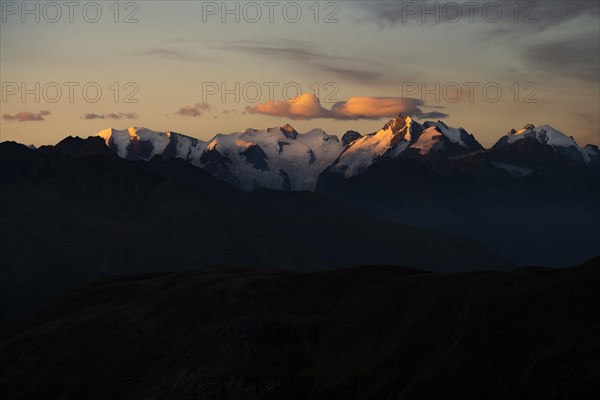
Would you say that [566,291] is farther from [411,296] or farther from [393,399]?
[411,296]

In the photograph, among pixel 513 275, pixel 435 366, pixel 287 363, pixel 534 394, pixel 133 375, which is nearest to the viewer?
pixel 534 394

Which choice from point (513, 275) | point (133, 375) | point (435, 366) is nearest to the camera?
point (435, 366)

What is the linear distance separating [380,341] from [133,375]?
5756cm

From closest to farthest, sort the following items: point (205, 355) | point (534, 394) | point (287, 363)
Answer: point (534, 394) → point (287, 363) → point (205, 355)

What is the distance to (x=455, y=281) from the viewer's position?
575 feet

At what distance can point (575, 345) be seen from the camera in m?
119

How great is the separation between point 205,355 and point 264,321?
12.9 meters

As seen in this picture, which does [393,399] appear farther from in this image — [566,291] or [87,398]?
[87,398]

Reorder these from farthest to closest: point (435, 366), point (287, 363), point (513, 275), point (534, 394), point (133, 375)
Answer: point (133, 375)
point (287, 363)
point (513, 275)
point (435, 366)
point (534, 394)

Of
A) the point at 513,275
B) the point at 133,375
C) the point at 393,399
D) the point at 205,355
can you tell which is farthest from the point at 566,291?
the point at 133,375

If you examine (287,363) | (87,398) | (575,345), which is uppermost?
(575,345)

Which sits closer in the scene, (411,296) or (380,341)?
(380,341)

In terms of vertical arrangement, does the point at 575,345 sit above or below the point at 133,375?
above

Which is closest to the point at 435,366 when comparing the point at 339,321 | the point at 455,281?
the point at 455,281
